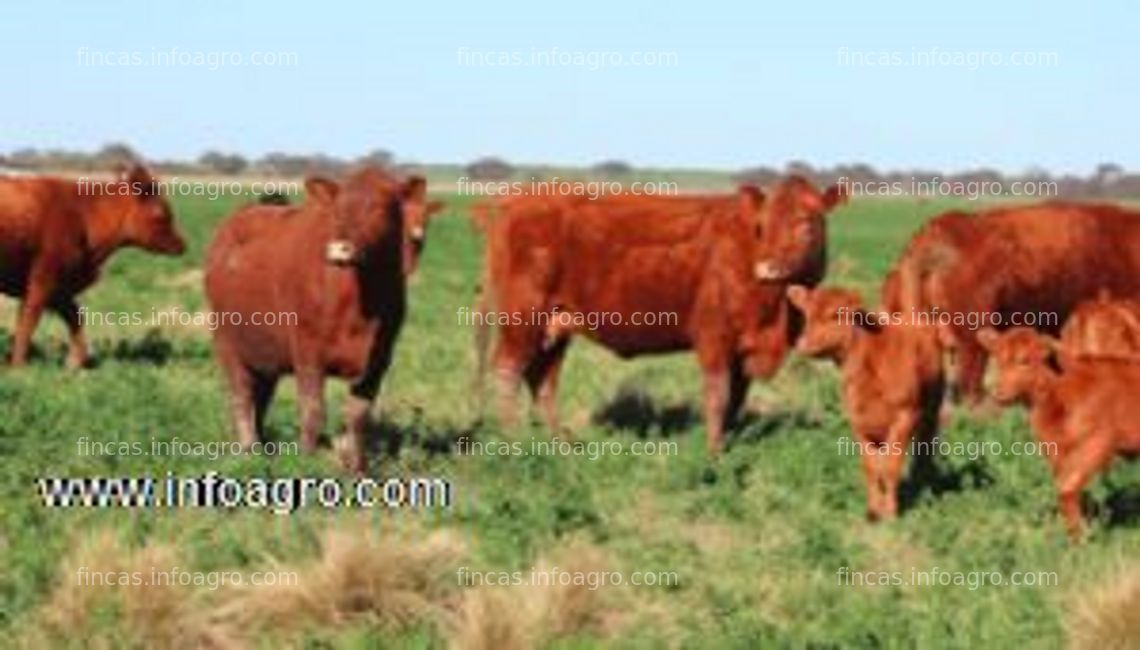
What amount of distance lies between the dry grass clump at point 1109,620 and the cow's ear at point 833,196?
5516mm

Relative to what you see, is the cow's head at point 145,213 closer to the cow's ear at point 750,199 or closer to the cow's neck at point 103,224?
the cow's neck at point 103,224

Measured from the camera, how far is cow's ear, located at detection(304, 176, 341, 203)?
11703 mm

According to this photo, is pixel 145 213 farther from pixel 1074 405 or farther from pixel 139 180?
pixel 1074 405

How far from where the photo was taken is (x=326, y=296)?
Answer: 11781 millimetres

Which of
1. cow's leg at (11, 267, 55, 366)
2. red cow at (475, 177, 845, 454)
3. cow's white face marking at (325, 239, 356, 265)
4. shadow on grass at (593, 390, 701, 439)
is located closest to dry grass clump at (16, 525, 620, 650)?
cow's white face marking at (325, 239, 356, 265)

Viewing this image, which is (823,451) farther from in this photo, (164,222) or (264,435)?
(164,222)

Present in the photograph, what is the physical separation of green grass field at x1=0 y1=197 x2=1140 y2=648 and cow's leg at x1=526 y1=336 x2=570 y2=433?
349 mm

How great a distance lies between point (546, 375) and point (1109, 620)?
24.7 feet

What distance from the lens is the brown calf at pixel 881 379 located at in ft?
35.1

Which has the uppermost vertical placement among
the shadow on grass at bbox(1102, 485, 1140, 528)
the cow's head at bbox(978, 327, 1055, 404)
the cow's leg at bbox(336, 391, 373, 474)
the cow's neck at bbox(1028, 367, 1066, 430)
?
the cow's head at bbox(978, 327, 1055, 404)

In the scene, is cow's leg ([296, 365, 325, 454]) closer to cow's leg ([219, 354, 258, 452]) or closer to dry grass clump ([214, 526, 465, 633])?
cow's leg ([219, 354, 258, 452])

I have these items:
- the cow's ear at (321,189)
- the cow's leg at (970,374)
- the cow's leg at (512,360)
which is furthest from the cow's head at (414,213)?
the cow's leg at (970,374)

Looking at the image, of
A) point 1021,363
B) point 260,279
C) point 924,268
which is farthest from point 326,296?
point 924,268

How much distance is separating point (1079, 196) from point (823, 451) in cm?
12551
